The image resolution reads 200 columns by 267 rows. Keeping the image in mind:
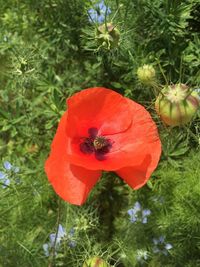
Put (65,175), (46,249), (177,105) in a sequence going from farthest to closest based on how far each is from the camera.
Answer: (46,249) < (65,175) < (177,105)

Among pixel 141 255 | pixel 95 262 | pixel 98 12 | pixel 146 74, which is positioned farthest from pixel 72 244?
pixel 98 12

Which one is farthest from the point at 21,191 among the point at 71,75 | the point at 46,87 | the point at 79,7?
the point at 79,7

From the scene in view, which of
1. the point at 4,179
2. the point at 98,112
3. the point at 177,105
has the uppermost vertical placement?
the point at 177,105

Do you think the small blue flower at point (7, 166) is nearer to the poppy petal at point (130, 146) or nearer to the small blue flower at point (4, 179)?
the small blue flower at point (4, 179)

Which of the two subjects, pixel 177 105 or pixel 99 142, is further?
pixel 99 142

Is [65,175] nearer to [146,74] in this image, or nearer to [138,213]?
[146,74]

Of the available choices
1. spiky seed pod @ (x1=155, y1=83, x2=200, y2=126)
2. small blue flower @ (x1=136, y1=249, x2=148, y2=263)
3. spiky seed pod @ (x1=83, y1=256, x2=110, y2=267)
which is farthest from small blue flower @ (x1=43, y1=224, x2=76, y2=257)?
spiky seed pod @ (x1=155, y1=83, x2=200, y2=126)
